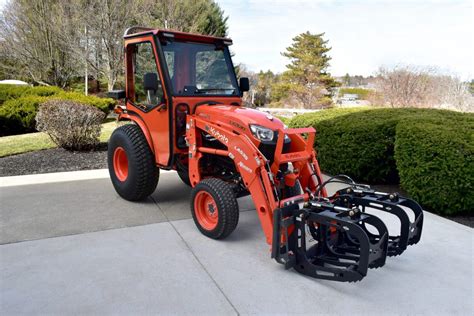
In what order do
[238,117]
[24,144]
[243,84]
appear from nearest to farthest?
[238,117]
[243,84]
[24,144]

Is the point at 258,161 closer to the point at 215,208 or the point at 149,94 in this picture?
the point at 215,208

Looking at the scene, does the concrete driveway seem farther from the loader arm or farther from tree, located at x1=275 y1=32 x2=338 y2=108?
tree, located at x1=275 y1=32 x2=338 y2=108

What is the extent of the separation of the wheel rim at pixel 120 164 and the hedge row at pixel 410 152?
3631 millimetres

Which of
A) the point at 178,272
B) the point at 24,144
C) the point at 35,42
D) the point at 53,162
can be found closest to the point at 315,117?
the point at 53,162

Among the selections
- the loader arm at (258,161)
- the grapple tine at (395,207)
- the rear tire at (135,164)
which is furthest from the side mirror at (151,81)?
the grapple tine at (395,207)

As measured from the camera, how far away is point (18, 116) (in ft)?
37.2

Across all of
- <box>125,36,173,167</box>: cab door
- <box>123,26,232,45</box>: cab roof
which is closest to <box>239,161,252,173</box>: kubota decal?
<box>125,36,173,167</box>: cab door

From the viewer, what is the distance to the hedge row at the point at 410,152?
4.50 m

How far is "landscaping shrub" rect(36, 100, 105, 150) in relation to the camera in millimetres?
7457

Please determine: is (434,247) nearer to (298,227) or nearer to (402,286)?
(402,286)

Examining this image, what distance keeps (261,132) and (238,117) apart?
0.99 ft

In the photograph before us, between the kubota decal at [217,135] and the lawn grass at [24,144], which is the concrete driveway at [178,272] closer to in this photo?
the kubota decal at [217,135]

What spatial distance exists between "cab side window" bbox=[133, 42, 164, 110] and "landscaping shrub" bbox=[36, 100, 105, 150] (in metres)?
3.28

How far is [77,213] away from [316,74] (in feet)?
88.6
